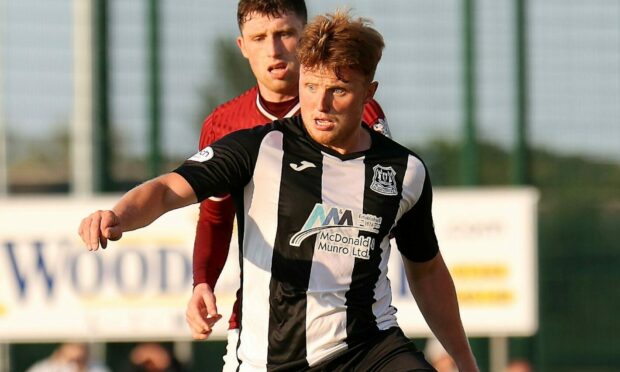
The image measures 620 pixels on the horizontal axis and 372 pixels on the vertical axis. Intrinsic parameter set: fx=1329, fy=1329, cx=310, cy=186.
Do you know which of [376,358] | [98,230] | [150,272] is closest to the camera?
[98,230]

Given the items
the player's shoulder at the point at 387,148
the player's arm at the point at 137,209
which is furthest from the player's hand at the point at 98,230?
the player's shoulder at the point at 387,148

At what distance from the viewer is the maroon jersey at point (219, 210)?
502 cm

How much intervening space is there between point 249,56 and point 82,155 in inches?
223

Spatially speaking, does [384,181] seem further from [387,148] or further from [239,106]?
[239,106]

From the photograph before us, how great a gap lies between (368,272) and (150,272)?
5.56 m

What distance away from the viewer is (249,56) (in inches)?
199

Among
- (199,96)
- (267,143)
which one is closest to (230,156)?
(267,143)

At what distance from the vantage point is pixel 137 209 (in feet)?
12.5

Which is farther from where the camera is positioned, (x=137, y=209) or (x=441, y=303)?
(x=441, y=303)

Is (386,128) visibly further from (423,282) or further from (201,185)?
(201,185)

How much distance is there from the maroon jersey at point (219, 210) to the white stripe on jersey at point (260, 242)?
0.58 m

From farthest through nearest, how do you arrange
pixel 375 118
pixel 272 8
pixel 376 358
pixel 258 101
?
pixel 258 101
pixel 272 8
pixel 375 118
pixel 376 358

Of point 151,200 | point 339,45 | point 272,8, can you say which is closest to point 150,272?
point 272,8

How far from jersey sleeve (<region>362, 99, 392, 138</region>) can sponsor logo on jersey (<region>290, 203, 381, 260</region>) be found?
629 mm
